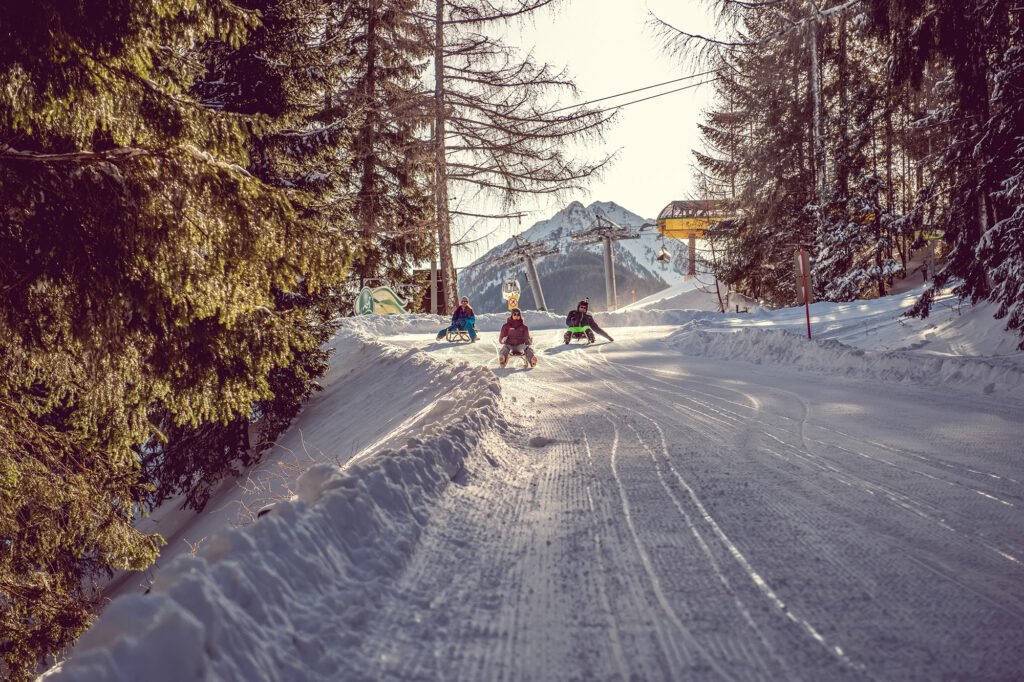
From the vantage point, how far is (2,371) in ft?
14.8

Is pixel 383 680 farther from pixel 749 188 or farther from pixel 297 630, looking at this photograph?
pixel 749 188

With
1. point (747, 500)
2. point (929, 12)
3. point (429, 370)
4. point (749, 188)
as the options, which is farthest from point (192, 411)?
point (749, 188)

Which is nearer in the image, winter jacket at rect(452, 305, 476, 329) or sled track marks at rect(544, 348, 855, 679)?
sled track marks at rect(544, 348, 855, 679)

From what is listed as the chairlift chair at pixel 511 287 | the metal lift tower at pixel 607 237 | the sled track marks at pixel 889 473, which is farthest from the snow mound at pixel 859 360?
the metal lift tower at pixel 607 237

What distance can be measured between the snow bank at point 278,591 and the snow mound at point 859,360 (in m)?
6.91

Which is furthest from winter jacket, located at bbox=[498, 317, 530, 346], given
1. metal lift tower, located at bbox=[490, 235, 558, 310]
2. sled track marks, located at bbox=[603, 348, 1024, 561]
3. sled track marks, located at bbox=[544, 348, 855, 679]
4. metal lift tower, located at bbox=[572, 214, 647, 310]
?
metal lift tower, located at bbox=[572, 214, 647, 310]

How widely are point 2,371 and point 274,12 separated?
288 inches

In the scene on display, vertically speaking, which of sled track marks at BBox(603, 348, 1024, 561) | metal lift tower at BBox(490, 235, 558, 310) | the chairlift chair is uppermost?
metal lift tower at BBox(490, 235, 558, 310)

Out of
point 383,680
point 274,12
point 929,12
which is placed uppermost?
point 274,12

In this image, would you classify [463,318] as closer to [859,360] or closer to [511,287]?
[511,287]

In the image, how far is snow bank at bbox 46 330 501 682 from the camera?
202cm

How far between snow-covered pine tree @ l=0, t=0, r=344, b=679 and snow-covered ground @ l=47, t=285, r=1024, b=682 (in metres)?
1.28

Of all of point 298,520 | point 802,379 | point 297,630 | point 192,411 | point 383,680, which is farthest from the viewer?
point 802,379

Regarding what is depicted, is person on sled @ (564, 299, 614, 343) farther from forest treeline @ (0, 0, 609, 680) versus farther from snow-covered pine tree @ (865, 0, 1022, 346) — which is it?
forest treeline @ (0, 0, 609, 680)
